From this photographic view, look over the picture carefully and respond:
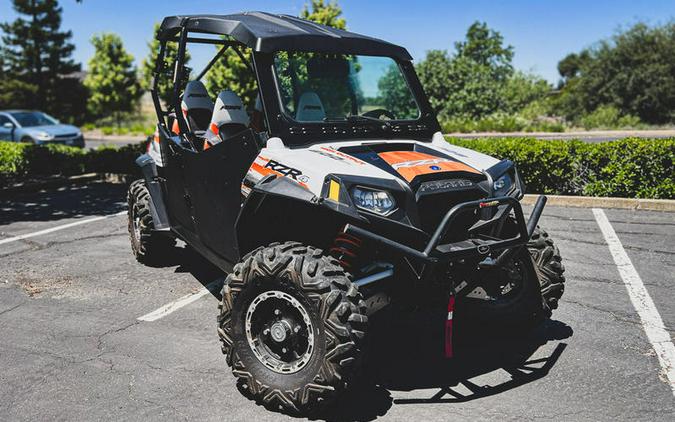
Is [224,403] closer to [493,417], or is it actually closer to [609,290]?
[493,417]

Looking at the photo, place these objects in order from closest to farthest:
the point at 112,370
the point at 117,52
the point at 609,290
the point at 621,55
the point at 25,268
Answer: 1. the point at 112,370
2. the point at 609,290
3. the point at 25,268
4. the point at 621,55
5. the point at 117,52

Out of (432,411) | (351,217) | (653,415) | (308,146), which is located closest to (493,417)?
(432,411)

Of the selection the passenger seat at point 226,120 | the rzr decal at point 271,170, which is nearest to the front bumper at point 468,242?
the rzr decal at point 271,170

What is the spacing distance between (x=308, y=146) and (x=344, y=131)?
1.21 feet

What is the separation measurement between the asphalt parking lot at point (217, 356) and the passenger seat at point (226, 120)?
151 centimetres

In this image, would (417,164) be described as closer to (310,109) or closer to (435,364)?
(310,109)

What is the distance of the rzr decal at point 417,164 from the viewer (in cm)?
370

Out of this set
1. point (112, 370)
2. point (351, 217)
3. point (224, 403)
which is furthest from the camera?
point (112, 370)

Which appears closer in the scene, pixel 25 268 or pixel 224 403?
pixel 224 403

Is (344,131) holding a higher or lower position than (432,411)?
higher

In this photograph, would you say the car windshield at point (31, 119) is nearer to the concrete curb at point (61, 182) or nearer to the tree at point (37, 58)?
the concrete curb at point (61, 182)

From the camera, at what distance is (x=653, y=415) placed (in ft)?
11.3

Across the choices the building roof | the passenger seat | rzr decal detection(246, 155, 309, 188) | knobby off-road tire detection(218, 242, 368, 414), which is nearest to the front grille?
knobby off-road tire detection(218, 242, 368, 414)

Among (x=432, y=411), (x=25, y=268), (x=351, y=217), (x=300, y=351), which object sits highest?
(x=351, y=217)
